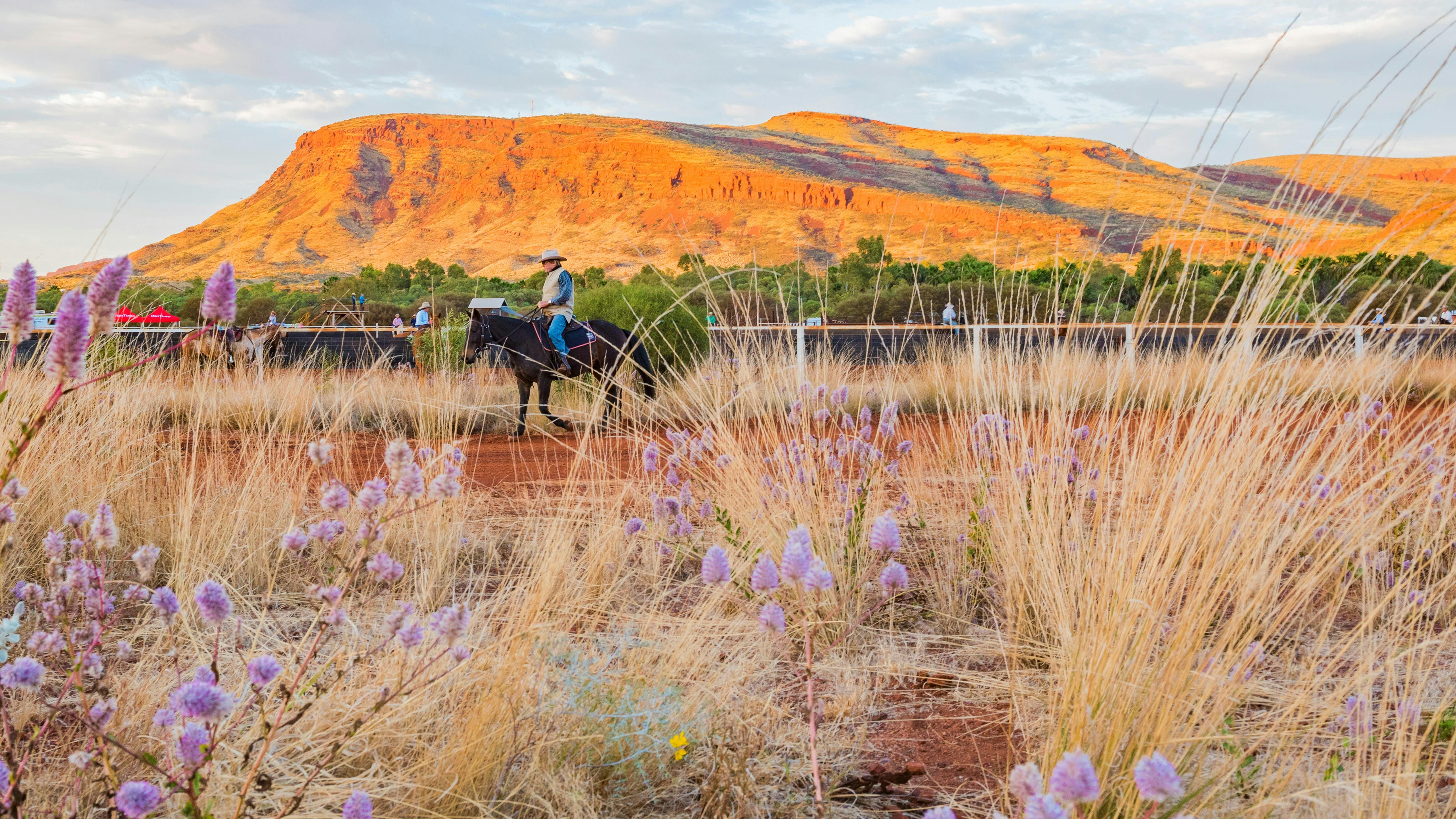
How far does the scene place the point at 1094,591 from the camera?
7.64ft

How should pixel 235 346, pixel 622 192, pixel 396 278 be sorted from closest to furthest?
pixel 235 346 < pixel 396 278 < pixel 622 192

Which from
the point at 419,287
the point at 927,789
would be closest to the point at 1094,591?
the point at 927,789

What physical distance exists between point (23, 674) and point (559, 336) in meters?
8.82

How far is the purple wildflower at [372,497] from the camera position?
4.36 ft

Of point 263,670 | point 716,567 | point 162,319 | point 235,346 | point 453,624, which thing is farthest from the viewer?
point 162,319

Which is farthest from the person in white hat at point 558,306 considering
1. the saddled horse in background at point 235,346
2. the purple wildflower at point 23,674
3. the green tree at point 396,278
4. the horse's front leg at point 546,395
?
the green tree at point 396,278

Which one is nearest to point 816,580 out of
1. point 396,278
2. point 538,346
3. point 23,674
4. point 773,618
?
point 773,618

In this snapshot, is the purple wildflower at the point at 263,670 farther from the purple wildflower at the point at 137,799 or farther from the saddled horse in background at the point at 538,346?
the saddled horse in background at the point at 538,346

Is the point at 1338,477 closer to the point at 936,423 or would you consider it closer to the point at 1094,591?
the point at 1094,591

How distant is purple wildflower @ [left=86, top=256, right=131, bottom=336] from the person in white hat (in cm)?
880

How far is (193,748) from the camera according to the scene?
1098mm

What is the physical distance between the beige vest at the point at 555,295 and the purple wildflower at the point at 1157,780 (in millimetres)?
9147

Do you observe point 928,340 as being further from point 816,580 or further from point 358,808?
point 358,808

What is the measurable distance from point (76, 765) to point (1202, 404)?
7.67 feet
